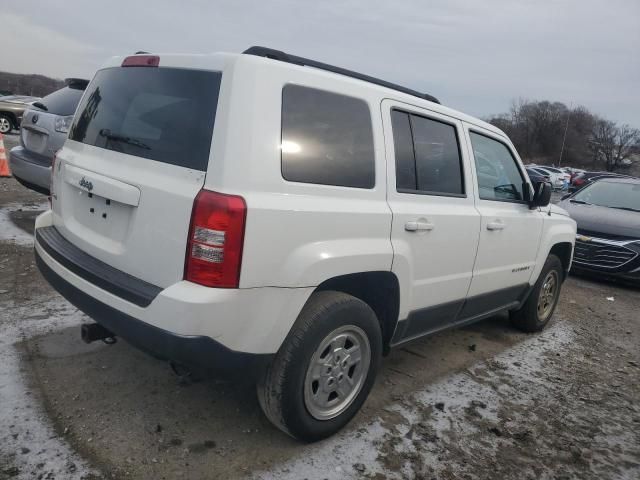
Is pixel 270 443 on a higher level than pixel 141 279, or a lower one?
lower

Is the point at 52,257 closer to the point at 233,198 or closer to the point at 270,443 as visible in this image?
the point at 233,198

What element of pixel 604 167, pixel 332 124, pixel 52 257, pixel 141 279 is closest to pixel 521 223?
pixel 332 124

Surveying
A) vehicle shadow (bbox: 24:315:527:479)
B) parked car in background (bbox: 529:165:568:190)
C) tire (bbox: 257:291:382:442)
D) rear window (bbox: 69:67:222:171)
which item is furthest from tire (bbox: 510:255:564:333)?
parked car in background (bbox: 529:165:568:190)

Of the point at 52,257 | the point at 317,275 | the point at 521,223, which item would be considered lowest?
the point at 52,257

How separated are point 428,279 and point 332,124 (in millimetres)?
1217

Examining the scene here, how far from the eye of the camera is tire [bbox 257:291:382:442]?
254cm

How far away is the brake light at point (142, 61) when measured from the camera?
2705 mm

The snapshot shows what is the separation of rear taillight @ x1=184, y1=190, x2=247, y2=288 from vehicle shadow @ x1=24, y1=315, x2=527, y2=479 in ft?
3.27

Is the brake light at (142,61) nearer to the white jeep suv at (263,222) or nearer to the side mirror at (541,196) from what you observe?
the white jeep suv at (263,222)

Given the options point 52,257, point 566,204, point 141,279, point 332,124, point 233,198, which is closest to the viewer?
point 233,198

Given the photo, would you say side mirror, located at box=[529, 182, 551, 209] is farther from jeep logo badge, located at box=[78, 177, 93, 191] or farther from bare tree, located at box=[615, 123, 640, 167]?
bare tree, located at box=[615, 123, 640, 167]

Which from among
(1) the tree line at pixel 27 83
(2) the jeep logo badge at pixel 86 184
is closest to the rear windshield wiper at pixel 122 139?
(2) the jeep logo badge at pixel 86 184

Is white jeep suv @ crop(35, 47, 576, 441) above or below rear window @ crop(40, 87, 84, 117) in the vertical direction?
below

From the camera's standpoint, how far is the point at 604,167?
89.1 m
